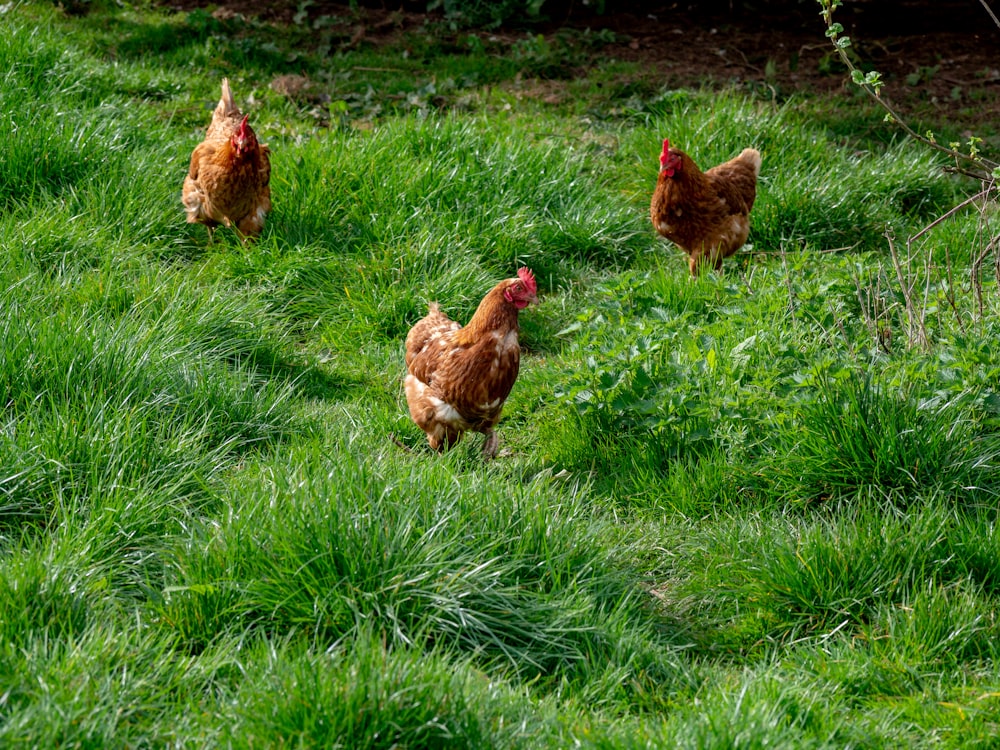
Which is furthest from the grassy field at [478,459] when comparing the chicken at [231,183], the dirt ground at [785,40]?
the dirt ground at [785,40]

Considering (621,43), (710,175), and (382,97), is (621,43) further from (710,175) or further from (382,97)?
(710,175)

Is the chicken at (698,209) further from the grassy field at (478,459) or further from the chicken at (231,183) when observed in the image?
the chicken at (231,183)

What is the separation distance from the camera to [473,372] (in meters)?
4.36

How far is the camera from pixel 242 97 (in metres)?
7.76

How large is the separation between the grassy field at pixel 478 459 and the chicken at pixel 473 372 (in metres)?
0.16

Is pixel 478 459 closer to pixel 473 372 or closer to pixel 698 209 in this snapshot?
pixel 473 372

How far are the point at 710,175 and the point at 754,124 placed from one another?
41.9 inches

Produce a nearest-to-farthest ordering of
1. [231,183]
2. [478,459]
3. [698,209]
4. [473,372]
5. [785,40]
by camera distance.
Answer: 1. [473,372]
2. [478,459]
3. [231,183]
4. [698,209]
5. [785,40]

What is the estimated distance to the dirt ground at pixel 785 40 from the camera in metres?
8.30

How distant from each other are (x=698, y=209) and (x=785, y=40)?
12.9 ft

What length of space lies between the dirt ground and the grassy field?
151 cm

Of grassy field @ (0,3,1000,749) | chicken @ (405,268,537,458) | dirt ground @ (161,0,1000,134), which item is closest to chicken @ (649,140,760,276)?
grassy field @ (0,3,1000,749)

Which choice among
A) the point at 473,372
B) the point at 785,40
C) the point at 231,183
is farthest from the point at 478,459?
the point at 785,40

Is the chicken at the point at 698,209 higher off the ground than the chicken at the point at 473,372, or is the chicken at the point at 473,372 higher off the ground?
the chicken at the point at 698,209
